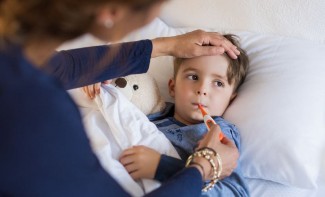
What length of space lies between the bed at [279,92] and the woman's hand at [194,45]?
0.09 meters

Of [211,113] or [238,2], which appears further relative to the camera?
[238,2]

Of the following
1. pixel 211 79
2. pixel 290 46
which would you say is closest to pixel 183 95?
pixel 211 79

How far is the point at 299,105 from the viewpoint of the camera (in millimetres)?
1127

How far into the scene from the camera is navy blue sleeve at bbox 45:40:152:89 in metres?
1.06

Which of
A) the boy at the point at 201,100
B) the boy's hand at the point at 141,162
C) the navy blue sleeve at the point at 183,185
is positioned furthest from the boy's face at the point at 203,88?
the navy blue sleeve at the point at 183,185

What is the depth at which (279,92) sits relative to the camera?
1.16 m

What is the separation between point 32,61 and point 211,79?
72 cm

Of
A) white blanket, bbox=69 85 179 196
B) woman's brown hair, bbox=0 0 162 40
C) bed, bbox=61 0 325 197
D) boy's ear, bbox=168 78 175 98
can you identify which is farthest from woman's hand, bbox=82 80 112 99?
woman's brown hair, bbox=0 0 162 40

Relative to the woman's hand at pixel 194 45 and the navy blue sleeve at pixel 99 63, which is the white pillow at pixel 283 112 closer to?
the woman's hand at pixel 194 45

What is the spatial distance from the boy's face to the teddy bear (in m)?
0.09

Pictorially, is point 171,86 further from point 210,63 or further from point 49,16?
point 49,16

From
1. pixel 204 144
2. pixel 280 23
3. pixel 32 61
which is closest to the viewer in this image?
pixel 32 61

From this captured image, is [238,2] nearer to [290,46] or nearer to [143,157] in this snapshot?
[290,46]

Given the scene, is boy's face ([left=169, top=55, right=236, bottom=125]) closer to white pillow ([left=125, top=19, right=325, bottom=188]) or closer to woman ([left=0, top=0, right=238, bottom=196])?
white pillow ([left=125, top=19, right=325, bottom=188])
